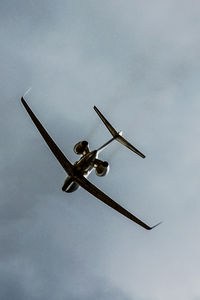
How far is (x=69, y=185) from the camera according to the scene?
7906cm

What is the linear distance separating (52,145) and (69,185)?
7.47 m

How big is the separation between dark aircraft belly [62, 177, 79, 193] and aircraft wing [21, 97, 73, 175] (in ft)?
6.84

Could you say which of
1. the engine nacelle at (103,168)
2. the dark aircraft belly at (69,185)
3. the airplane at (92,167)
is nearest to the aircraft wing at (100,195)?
the airplane at (92,167)

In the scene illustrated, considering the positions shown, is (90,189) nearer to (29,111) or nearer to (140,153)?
(140,153)

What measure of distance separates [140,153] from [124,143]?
178 inches

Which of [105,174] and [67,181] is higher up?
[105,174]

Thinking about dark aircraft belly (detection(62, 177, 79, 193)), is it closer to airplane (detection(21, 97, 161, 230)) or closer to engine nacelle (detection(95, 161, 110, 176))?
airplane (detection(21, 97, 161, 230))

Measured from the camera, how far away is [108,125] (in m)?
75.4

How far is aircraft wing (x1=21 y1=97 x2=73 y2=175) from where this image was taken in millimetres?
75750

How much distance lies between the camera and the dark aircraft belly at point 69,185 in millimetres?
78000

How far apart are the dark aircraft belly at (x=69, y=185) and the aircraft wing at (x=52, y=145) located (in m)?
2.08

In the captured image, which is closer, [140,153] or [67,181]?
[140,153]

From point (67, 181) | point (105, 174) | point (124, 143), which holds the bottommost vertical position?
point (67, 181)

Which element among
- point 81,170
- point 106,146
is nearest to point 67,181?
point 81,170
